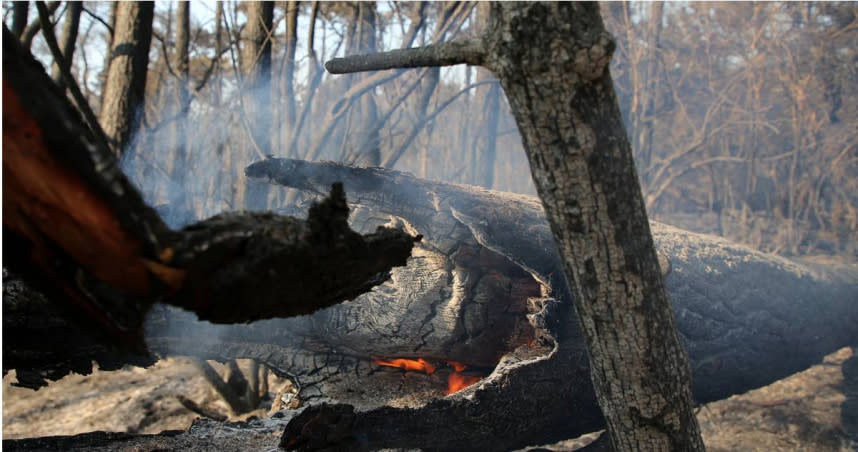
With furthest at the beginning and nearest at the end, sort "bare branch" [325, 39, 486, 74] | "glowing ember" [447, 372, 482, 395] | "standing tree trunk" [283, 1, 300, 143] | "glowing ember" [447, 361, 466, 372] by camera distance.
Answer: "standing tree trunk" [283, 1, 300, 143], "glowing ember" [447, 361, 466, 372], "glowing ember" [447, 372, 482, 395], "bare branch" [325, 39, 486, 74]

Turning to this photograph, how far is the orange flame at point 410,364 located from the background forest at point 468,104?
1.29 meters

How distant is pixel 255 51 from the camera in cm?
518

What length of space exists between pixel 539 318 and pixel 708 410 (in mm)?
2486

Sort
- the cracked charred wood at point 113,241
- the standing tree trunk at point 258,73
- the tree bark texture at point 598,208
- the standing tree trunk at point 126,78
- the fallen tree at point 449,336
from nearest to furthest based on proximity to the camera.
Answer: the cracked charred wood at point 113,241 → the tree bark texture at point 598,208 → the fallen tree at point 449,336 → the standing tree trunk at point 126,78 → the standing tree trunk at point 258,73

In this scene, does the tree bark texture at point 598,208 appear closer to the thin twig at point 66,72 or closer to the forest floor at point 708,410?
the forest floor at point 708,410

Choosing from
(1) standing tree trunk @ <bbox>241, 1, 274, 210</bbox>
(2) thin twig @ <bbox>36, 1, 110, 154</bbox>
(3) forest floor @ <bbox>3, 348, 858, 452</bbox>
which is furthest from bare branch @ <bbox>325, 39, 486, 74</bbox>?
(1) standing tree trunk @ <bbox>241, 1, 274, 210</bbox>

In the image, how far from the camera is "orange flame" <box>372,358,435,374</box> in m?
3.32

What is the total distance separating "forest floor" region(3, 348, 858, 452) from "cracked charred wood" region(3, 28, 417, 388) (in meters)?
3.20

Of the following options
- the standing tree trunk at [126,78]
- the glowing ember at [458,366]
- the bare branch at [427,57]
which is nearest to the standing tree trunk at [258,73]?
the standing tree trunk at [126,78]

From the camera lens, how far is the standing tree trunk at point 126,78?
13.5ft

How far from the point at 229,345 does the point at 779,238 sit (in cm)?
791

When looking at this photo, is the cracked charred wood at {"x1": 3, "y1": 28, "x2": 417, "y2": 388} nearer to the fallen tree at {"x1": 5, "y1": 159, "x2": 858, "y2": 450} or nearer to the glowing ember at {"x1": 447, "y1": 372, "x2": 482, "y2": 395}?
the fallen tree at {"x1": 5, "y1": 159, "x2": 858, "y2": 450}

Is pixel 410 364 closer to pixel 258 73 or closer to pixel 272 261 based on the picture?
Answer: pixel 272 261

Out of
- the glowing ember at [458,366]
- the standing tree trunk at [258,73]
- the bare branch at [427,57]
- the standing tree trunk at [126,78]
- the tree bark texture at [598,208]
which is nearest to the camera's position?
the tree bark texture at [598,208]
